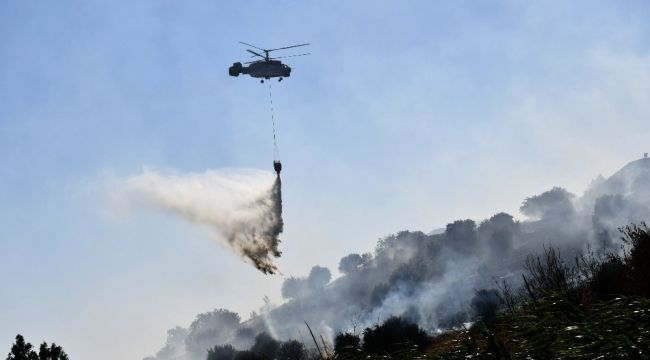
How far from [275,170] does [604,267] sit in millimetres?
23207

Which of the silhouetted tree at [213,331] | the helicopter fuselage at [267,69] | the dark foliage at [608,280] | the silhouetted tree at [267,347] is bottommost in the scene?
the dark foliage at [608,280]

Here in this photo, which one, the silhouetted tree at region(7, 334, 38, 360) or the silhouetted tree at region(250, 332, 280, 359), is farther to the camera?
the silhouetted tree at region(250, 332, 280, 359)

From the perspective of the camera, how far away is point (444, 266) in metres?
151

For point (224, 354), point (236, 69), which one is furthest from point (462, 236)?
point (236, 69)

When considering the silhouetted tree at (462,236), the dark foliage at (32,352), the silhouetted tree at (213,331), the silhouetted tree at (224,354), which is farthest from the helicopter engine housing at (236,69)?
the silhouetted tree at (213,331)

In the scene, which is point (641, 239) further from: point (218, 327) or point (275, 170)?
point (218, 327)

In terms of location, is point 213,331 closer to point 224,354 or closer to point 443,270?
point 443,270

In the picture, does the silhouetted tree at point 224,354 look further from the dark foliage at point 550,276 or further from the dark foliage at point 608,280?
the dark foliage at point 550,276

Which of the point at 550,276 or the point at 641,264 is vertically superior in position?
the point at 550,276

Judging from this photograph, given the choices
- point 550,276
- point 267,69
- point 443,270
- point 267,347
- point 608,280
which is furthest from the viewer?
point 443,270

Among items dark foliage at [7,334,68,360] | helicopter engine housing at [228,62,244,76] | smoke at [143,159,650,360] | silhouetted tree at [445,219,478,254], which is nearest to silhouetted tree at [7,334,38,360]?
dark foliage at [7,334,68,360]

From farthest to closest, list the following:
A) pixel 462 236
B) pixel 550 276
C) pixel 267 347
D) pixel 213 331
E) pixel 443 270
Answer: pixel 213 331 < pixel 462 236 < pixel 443 270 < pixel 267 347 < pixel 550 276

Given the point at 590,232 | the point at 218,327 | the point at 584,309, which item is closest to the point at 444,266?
the point at 590,232

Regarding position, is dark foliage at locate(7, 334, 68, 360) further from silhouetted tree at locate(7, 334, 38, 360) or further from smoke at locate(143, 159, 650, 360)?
smoke at locate(143, 159, 650, 360)
